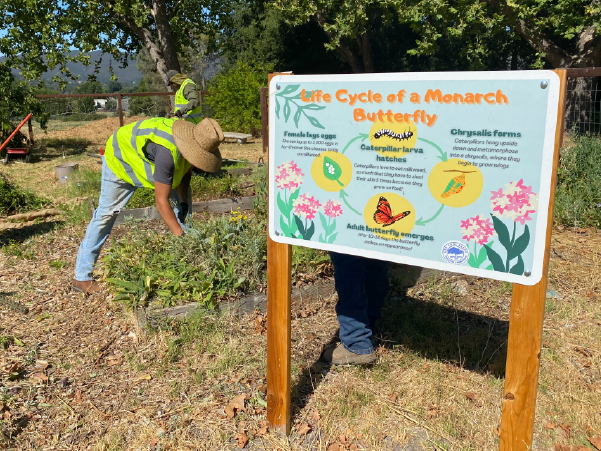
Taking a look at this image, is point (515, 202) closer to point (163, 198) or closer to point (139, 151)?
point (163, 198)

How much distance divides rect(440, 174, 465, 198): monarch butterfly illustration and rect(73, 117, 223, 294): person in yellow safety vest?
89.0 inches

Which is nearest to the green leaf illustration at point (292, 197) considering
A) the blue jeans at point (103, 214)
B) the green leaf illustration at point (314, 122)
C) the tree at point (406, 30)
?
the green leaf illustration at point (314, 122)

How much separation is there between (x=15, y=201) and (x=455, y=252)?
6.50 metres

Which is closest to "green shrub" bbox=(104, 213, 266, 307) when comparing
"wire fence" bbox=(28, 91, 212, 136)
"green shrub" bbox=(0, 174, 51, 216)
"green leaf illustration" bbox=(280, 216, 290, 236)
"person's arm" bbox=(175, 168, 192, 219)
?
"person's arm" bbox=(175, 168, 192, 219)

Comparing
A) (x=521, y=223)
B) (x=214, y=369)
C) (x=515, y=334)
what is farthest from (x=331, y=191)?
(x=214, y=369)

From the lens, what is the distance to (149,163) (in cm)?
398

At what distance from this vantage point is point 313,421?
9.11 feet

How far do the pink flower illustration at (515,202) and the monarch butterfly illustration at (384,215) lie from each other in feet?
1.33

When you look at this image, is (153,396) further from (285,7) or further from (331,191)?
(285,7)

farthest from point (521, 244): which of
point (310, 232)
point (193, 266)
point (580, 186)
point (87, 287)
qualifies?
point (580, 186)

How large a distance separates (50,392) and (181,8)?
14.9m

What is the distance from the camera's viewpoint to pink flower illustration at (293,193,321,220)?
7.68 ft

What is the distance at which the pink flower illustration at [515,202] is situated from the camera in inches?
71.8

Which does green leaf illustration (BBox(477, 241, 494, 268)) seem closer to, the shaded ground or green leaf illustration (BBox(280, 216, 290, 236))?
green leaf illustration (BBox(280, 216, 290, 236))
